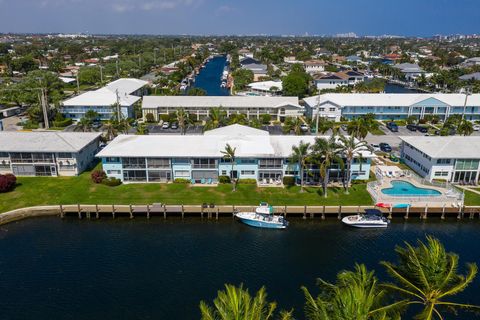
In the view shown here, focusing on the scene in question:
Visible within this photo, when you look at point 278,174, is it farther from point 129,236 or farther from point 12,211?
point 12,211

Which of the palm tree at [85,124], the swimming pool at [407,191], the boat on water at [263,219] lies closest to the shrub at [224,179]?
the boat on water at [263,219]

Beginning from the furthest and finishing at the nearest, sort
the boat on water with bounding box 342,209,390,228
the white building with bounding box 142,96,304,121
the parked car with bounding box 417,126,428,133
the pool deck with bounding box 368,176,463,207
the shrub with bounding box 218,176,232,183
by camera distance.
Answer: the white building with bounding box 142,96,304,121 → the parked car with bounding box 417,126,428,133 → the shrub with bounding box 218,176,232,183 → the pool deck with bounding box 368,176,463,207 → the boat on water with bounding box 342,209,390,228

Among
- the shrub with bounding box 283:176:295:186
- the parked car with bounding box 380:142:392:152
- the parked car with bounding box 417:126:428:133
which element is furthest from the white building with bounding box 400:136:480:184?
the parked car with bounding box 417:126:428:133

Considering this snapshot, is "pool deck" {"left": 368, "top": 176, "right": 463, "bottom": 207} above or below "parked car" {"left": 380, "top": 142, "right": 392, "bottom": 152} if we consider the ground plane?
below

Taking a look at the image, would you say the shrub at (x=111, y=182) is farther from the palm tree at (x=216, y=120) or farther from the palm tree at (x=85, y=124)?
the palm tree at (x=216, y=120)

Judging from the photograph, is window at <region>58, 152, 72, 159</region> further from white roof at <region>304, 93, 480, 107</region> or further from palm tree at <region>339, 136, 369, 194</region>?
white roof at <region>304, 93, 480, 107</region>
